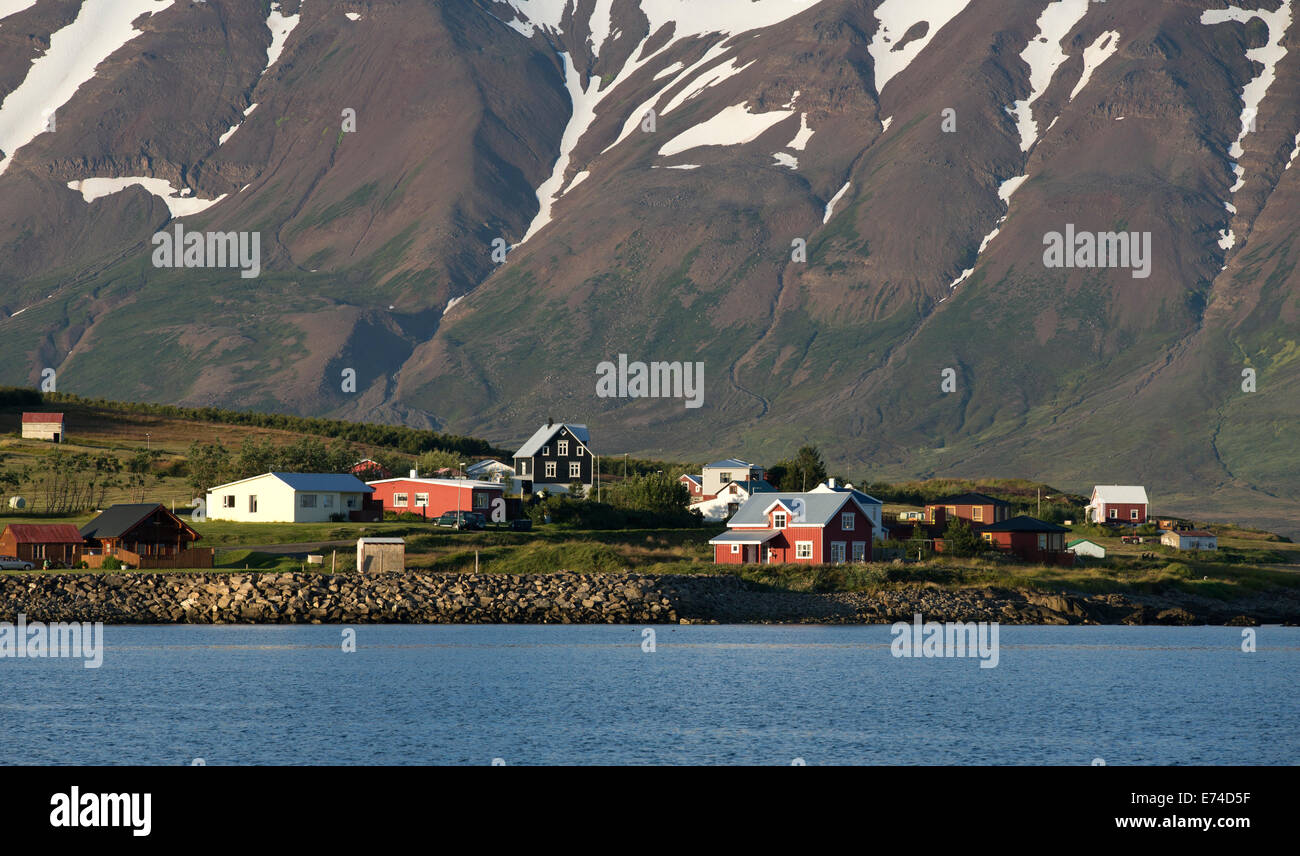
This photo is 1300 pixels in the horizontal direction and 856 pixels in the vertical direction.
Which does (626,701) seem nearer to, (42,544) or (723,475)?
(42,544)

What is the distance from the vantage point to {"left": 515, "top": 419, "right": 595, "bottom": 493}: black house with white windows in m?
132

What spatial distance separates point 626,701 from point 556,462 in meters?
84.5

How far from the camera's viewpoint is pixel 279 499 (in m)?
96.2

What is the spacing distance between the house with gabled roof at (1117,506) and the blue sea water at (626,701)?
75347 millimetres

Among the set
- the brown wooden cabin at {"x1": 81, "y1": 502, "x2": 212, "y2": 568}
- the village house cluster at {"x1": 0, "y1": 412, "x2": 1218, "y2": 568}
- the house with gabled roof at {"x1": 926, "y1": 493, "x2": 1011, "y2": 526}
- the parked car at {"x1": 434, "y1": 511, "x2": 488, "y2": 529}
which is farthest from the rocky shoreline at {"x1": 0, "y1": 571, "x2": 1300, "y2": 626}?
the house with gabled roof at {"x1": 926, "y1": 493, "x2": 1011, "y2": 526}

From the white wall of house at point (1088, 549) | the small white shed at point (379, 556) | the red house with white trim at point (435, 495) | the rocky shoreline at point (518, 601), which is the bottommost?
the rocky shoreline at point (518, 601)

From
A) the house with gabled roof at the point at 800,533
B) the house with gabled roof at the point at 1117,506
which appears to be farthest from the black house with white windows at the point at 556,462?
the house with gabled roof at the point at 1117,506

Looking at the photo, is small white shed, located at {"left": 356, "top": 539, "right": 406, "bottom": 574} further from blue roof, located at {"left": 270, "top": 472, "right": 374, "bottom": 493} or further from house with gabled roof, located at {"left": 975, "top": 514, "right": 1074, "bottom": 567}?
house with gabled roof, located at {"left": 975, "top": 514, "right": 1074, "bottom": 567}

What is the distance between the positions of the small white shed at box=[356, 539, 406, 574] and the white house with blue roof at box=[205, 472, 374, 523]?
17.0 m

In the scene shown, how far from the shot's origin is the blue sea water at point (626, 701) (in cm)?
3962

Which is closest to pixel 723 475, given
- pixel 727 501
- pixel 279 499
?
pixel 727 501

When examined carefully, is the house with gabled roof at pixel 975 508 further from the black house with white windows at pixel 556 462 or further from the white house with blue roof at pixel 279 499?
the white house with blue roof at pixel 279 499
